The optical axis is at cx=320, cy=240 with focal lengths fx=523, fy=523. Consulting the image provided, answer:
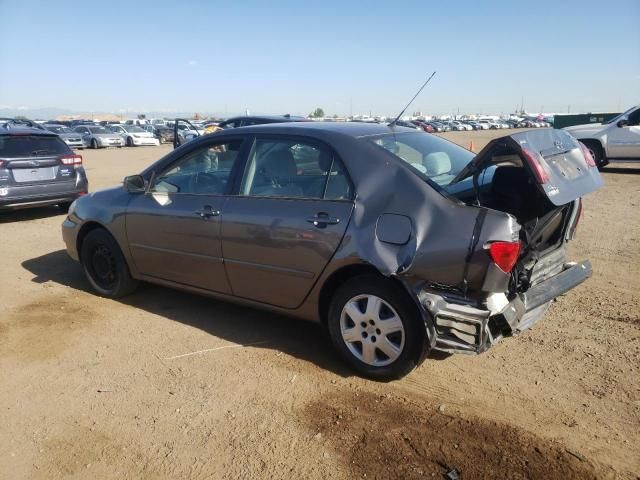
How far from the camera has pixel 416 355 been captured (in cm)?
325

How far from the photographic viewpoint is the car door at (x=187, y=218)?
413cm

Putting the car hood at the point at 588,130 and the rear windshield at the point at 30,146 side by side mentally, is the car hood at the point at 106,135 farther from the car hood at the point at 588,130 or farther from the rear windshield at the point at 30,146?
the car hood at the point at 588,130

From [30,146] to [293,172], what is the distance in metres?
6.74

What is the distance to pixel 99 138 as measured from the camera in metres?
31.6

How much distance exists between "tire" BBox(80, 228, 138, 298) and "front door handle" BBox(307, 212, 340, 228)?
231 centimetres

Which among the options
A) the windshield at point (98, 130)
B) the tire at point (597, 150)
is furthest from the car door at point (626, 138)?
the windshield at point (98, 130)

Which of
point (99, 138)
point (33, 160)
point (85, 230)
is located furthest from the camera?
point (99, 138)

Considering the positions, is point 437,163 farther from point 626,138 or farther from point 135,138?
point 135,138

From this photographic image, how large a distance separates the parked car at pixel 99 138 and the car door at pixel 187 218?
29.8 m

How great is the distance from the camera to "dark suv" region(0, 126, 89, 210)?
27.3 ft

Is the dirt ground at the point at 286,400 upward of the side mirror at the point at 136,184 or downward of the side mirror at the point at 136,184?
downward

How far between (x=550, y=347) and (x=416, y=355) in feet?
4.01

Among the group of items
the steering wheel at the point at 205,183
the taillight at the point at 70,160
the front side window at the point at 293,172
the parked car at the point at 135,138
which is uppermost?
the front side window at the point at 293,172

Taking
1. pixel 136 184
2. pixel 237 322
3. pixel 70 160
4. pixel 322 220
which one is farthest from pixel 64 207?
pixel 322 220
